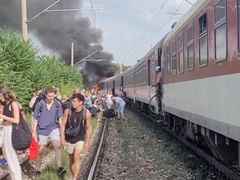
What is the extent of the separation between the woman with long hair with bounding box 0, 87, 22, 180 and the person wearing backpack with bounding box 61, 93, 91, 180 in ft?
2.86

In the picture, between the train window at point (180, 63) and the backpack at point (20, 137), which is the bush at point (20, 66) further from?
the backpack at point (20, 137)

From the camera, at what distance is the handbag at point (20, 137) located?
9.73 meters

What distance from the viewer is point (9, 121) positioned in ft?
30.8

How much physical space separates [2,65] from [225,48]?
533 inches

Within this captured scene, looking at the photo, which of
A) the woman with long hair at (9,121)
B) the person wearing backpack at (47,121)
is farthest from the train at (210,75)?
the woman with long hair at (9,121)

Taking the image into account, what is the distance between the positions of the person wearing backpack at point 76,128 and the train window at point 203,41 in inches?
89.6

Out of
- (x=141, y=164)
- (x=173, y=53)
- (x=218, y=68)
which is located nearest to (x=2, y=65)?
(x=173, y=53)

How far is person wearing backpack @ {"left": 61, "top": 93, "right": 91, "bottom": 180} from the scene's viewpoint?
9.85m

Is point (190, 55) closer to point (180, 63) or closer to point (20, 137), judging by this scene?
point (180, 63)

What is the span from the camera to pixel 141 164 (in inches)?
542

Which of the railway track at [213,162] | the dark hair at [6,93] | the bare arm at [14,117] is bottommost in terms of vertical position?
the railway track at [213,162]

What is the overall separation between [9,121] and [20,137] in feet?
1.61

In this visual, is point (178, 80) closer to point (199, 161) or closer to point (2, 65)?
point (199, 161)

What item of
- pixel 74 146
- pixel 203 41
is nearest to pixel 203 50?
pixel 203 41
